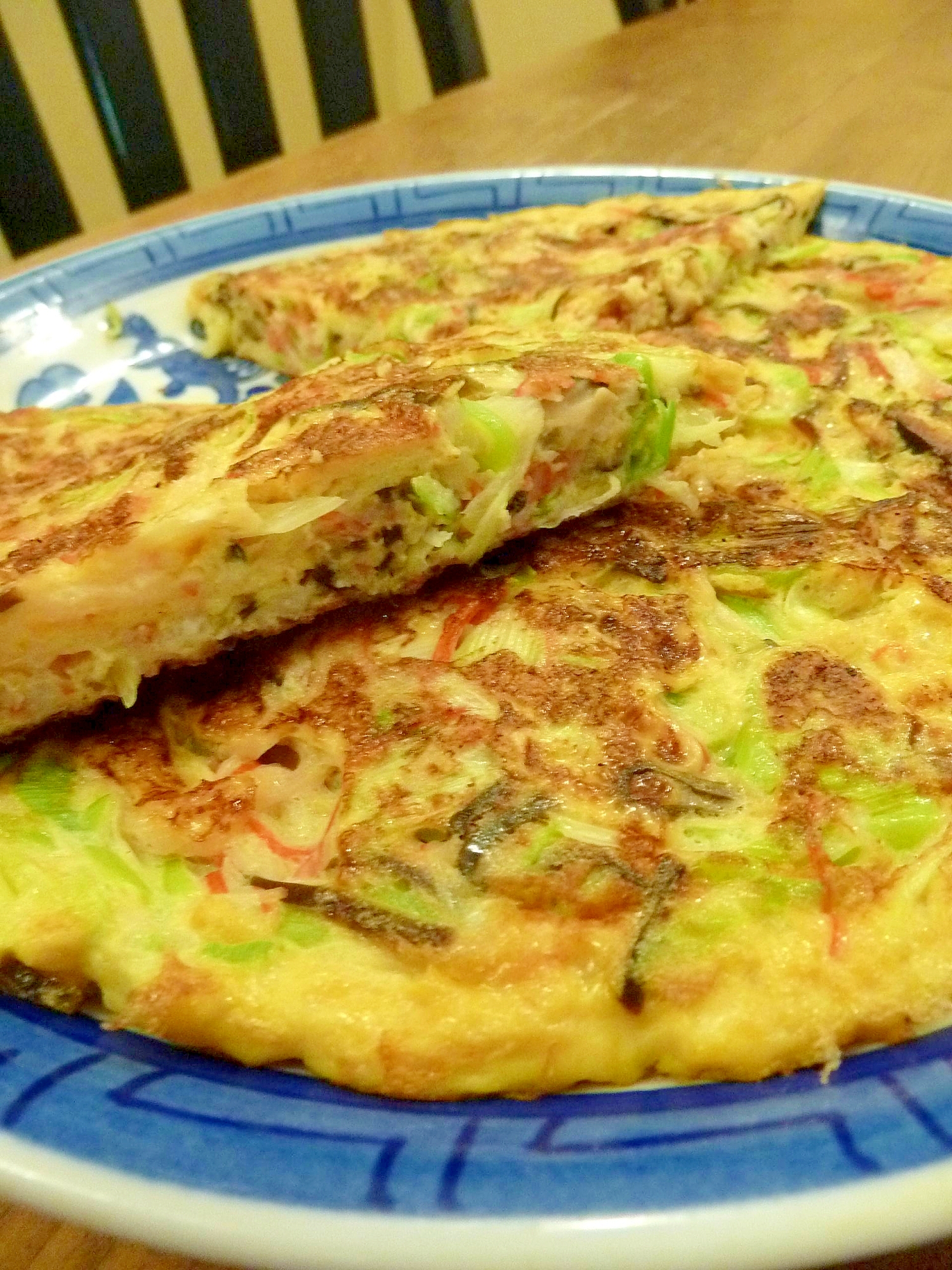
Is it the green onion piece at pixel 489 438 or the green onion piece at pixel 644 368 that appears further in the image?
the green onion piece at pixel 644 368

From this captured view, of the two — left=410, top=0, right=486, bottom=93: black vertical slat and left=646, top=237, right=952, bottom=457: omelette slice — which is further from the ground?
left=410, top=0, right=486, bottom=93: black vertical slat

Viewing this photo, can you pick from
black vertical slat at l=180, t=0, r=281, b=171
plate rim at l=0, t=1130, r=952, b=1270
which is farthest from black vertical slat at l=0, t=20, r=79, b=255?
plate rim at l=0, t=1130, r=952, b=1270

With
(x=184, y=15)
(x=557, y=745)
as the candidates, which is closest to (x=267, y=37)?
(x=184, y=15)

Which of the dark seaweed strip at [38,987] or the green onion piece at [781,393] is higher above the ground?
the green onion piece at [781,393]

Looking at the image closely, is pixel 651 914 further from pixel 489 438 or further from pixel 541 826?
pixel 489 438

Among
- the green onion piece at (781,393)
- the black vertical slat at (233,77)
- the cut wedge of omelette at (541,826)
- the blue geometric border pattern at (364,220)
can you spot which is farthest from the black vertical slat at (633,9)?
the cut wedge of omelette at (541,826)

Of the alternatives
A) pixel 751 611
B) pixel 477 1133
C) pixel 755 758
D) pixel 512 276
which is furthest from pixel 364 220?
pixel 477 1133

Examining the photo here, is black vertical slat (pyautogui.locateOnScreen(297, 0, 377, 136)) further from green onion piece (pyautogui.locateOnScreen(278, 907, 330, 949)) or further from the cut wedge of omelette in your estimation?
green onion piece (pyautogui.locateOnScreen(278, 907, 330, 949))

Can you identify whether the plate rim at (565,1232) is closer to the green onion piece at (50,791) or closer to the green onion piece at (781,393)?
the green onion piece at (50,791)
